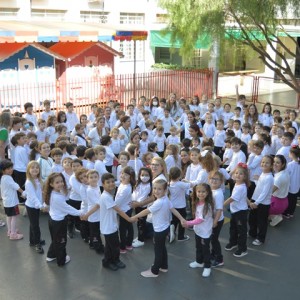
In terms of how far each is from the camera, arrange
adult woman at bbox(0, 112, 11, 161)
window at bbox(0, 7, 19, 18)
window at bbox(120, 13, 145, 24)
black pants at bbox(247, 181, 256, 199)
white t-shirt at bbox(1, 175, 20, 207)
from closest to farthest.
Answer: white t-shirt at bbox(1, 175, 20, 207)
black pants at bbox(247, 181, 256, 199)
adult woman at bbox(0, 112, 11, 161)
window at bbox(0, 7, 19, 18)
window at bbox(120, 13, 145, 24)

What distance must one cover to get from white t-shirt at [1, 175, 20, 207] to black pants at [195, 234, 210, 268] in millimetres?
2848

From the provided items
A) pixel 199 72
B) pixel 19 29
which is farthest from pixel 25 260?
pixel 199 72

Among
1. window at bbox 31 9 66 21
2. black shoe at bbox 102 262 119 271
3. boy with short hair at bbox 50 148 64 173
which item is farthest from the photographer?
window at bbox 31 9 66 21

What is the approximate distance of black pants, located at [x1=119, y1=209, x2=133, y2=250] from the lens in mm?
5945

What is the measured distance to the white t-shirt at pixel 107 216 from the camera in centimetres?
529

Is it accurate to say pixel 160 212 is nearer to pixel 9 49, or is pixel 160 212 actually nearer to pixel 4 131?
pixel 4 131

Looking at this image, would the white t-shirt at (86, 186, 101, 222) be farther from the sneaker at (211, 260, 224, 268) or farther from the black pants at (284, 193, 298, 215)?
the black pants at (284, 193, 298, 215)

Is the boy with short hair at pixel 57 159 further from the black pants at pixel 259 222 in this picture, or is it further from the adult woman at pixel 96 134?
the black pants at pixel 259 222

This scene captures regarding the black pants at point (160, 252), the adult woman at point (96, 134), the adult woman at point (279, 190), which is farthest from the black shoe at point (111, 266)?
the adult woman at point (96, 134)

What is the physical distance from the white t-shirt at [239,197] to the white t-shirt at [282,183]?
112 centimetres

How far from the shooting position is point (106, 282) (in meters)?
5.35

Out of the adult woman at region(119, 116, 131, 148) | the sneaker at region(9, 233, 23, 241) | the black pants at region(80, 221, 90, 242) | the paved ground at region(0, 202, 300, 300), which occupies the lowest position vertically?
the paved ground at region(0, 202, 300, 300)

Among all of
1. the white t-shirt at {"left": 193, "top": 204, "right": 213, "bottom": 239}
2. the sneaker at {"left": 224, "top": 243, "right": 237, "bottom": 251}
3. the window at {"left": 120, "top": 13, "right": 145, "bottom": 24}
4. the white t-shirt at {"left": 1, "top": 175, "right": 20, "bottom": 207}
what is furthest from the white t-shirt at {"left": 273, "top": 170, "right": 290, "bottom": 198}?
the window at {"left": 120, "top": 13, "right": 145, "bottom": 24}

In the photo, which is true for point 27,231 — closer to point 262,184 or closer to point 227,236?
point 227,236
